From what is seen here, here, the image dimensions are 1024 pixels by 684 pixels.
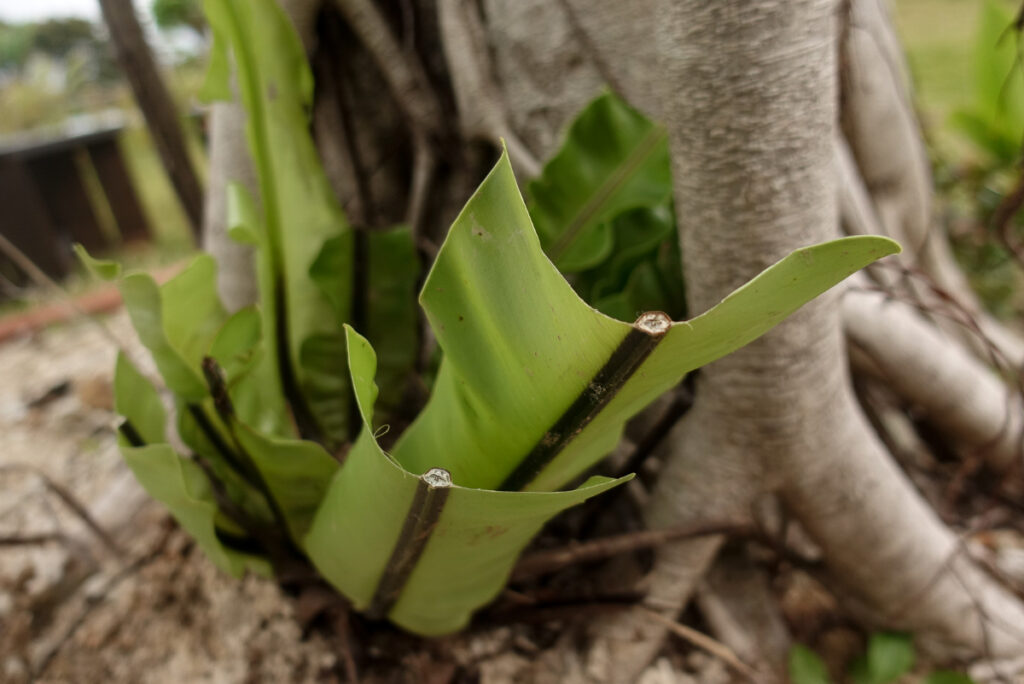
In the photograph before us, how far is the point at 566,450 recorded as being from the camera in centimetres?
38

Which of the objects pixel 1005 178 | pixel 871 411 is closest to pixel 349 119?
pixel 871 411

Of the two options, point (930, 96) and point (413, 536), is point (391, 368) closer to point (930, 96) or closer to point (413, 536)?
point (413, 536)

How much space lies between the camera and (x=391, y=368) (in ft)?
2.15

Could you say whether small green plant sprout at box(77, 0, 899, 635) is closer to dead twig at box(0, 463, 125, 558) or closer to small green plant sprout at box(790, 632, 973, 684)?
dead twig at box(0, 463, 125, 558)

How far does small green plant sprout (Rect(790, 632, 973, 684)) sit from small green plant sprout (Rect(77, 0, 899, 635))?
1.04 feet

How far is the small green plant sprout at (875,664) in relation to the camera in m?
0.63

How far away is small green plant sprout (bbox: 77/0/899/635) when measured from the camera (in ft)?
1.02

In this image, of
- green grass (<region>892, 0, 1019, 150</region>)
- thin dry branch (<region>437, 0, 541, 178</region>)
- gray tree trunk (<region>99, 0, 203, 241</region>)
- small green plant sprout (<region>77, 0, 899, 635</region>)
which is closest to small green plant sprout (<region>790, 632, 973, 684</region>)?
small green plant sprout (<region>77, 0, 899, 635</region>)

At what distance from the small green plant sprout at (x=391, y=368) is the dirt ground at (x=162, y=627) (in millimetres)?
78

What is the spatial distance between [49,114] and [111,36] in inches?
90.4

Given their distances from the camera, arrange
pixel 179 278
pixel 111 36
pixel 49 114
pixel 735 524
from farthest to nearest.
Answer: pixel 49 114
pixel 111 36
pixel 735 524
pixel 179 278

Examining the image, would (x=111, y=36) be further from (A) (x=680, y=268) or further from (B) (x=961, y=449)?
(B) (x=961, y=449)

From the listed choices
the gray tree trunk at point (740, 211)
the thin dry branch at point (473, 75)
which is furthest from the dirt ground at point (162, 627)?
the thin dry branch at point (473, 75)

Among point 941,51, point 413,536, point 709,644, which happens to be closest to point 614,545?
point 709,644
